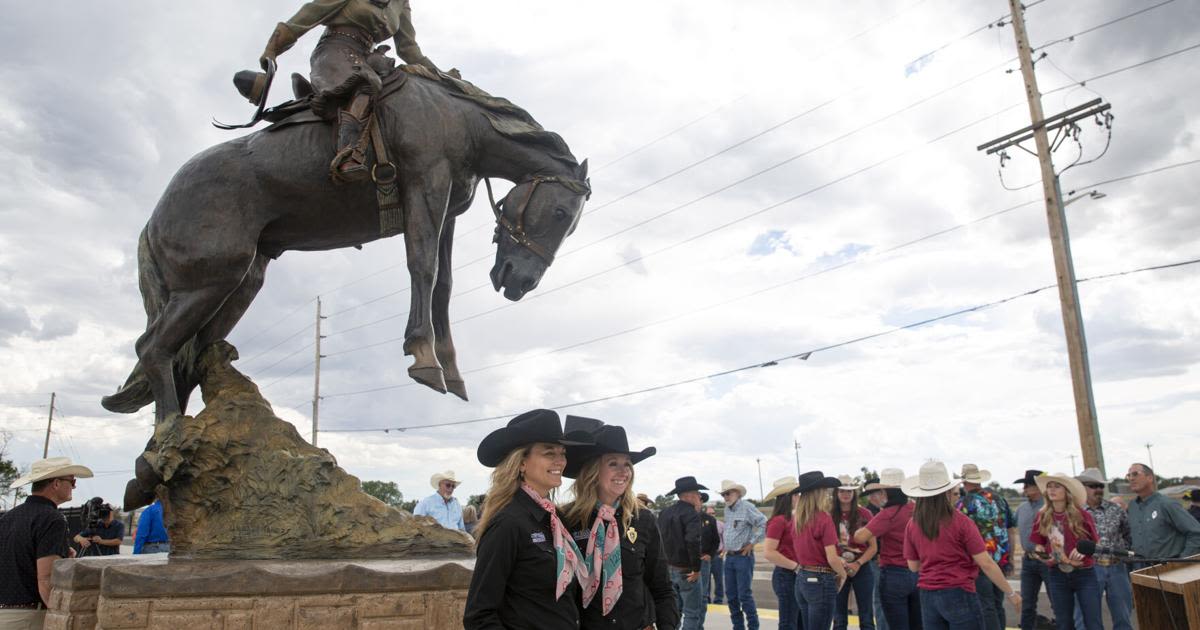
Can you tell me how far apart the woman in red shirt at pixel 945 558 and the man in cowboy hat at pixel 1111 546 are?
1.40 m

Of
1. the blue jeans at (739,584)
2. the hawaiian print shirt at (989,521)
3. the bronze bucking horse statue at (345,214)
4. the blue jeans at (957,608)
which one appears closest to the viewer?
the bronze bucking horse statue at (345,214)

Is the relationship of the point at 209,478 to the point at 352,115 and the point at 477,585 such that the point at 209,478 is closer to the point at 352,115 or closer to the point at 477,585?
the point at 352,115

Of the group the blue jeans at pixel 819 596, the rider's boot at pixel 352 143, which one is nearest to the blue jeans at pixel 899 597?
the blue jeans at pixel 819 596

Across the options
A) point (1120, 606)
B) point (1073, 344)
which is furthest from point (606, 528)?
point (1073, 344)

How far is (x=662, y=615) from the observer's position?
312 cm

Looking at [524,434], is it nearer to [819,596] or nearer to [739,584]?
[819,596]

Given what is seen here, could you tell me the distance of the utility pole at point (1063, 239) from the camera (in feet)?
41.3

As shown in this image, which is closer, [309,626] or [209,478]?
[309,626]

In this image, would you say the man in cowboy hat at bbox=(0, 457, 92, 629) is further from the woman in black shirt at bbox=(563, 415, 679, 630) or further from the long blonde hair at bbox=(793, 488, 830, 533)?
the long blonde hair at bbox=(793, 488, 830, 533)

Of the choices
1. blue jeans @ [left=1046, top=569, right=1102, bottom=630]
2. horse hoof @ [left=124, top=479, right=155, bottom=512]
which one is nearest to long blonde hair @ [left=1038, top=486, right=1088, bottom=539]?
blue jeans @ [left=1046, top=569, right=1102, bottom=630]

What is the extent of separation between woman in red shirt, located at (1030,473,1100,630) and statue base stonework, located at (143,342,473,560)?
4.90 metres

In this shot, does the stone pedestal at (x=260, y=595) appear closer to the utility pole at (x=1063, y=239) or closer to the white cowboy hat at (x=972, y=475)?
the white cowboy hat at (x=972, y=475)

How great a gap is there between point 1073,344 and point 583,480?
1246cm

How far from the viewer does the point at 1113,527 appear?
715cm
